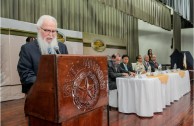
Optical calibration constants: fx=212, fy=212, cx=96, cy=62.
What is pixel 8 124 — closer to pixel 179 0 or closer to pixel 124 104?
pixel 124 104

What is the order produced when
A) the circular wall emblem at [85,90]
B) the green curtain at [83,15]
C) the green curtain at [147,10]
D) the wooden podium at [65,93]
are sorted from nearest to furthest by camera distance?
the wooden podium at [65,93] → the circular wall emblem at [85,90] → the green curtain at [83,15] → the green curtain at [147,10]

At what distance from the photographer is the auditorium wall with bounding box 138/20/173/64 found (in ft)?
36.4

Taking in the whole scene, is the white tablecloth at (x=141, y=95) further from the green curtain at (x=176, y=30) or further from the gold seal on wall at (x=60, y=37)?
the green curtain at (x=176, y=30)

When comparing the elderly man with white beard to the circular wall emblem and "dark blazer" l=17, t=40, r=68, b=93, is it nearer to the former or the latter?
"dark blazer" l=17, t=40, r=68, b=93

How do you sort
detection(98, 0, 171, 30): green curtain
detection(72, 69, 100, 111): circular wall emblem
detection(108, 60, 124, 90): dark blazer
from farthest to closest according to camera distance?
detection(98, 0, 171, 30): green curtain, detection(108, 60, 124, 90): dark blazer, detection(72, 69, 100, 111): circular wall emblem

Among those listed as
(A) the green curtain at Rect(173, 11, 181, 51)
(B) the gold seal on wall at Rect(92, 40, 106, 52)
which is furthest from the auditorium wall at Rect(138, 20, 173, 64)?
(B) the gold seal on wall at Rect(92, 40, 106, 52)

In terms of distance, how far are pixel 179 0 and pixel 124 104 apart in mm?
5867

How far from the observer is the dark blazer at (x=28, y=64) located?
1.33 meters

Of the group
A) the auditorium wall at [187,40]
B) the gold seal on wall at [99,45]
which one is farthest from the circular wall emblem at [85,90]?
the auditorium wall at [187,40]

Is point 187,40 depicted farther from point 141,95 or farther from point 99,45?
point 141,95

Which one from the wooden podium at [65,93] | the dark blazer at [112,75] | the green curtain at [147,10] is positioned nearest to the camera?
the wooden podium at [65,93]

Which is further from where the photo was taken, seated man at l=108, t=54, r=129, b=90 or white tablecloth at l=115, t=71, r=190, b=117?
seated man at l=108, t=54, r=129, b=90

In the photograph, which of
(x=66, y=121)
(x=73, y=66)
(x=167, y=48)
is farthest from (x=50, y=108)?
(x=167, y=48)

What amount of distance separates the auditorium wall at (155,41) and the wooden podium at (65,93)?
9.83 m
